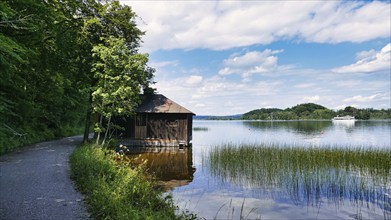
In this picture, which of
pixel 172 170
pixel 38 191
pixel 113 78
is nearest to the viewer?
pixel 38 191

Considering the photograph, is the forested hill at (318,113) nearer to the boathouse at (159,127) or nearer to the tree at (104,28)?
the boathouse at (159,127)

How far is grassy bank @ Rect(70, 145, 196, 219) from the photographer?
5.69m

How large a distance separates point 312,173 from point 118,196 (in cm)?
894

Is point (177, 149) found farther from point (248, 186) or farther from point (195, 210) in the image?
point (195, 210)

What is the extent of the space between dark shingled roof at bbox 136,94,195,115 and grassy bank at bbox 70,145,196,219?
1395cm

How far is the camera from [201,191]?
33.4ft

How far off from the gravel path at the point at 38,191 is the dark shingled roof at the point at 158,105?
12100mm

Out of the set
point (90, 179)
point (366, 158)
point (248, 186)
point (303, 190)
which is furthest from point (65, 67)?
point (366, 158)

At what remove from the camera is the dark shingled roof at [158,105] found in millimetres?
23406

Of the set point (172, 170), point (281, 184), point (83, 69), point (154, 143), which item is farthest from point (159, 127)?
point (281, 184)

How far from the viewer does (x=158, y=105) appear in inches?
950

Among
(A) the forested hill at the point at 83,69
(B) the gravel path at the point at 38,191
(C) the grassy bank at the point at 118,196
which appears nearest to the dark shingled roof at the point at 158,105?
(A) the forested hill at the point at 83,69

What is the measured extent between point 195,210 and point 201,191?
2154 mm

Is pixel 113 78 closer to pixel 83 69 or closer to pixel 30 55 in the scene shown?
pixel 83 69
